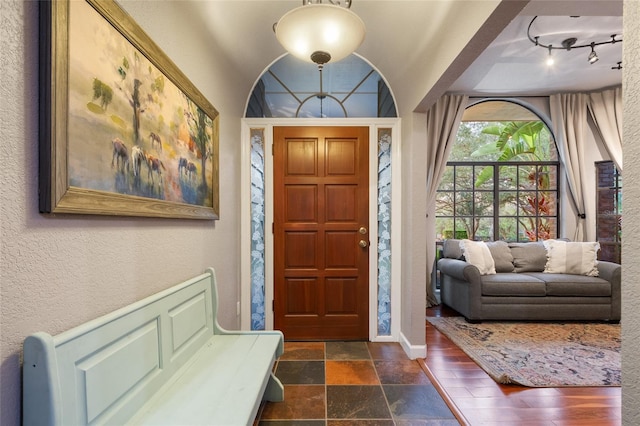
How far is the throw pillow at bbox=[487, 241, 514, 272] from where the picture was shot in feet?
11.9

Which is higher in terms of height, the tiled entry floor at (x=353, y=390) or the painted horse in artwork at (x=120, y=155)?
the painted horse in artwork at (x=120, y=155)

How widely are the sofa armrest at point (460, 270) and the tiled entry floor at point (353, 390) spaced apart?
1.21 metres

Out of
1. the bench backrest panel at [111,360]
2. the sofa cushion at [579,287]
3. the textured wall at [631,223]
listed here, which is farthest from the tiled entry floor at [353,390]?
the sofa cushion at [579,287]

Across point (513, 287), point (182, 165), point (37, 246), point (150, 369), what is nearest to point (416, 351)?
point (513, 287)

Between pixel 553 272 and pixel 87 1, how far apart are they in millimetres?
4732

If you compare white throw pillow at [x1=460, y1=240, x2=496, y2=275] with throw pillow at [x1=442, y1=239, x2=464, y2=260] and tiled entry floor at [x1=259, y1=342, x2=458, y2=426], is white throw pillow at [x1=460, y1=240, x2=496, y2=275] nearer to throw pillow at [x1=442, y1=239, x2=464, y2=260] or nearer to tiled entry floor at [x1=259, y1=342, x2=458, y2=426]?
throw pillow at [x1=442, y1=239, x2=464, y2=260]

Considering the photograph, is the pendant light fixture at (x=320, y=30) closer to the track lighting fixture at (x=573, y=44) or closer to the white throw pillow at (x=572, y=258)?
the track lighting fixture at (x=573, y=44)

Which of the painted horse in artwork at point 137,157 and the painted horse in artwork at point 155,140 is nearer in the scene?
the painted horse in artwork at point 137,157

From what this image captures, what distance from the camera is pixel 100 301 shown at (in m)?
1.01

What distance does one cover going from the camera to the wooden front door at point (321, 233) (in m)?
2.92

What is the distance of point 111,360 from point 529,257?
437 cm

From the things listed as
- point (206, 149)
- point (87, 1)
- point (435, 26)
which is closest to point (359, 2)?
point (435, 26)

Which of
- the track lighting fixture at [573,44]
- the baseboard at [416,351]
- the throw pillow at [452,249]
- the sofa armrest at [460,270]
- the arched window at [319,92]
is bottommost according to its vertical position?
the baseboard at [416,351]

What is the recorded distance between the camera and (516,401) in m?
1.94
